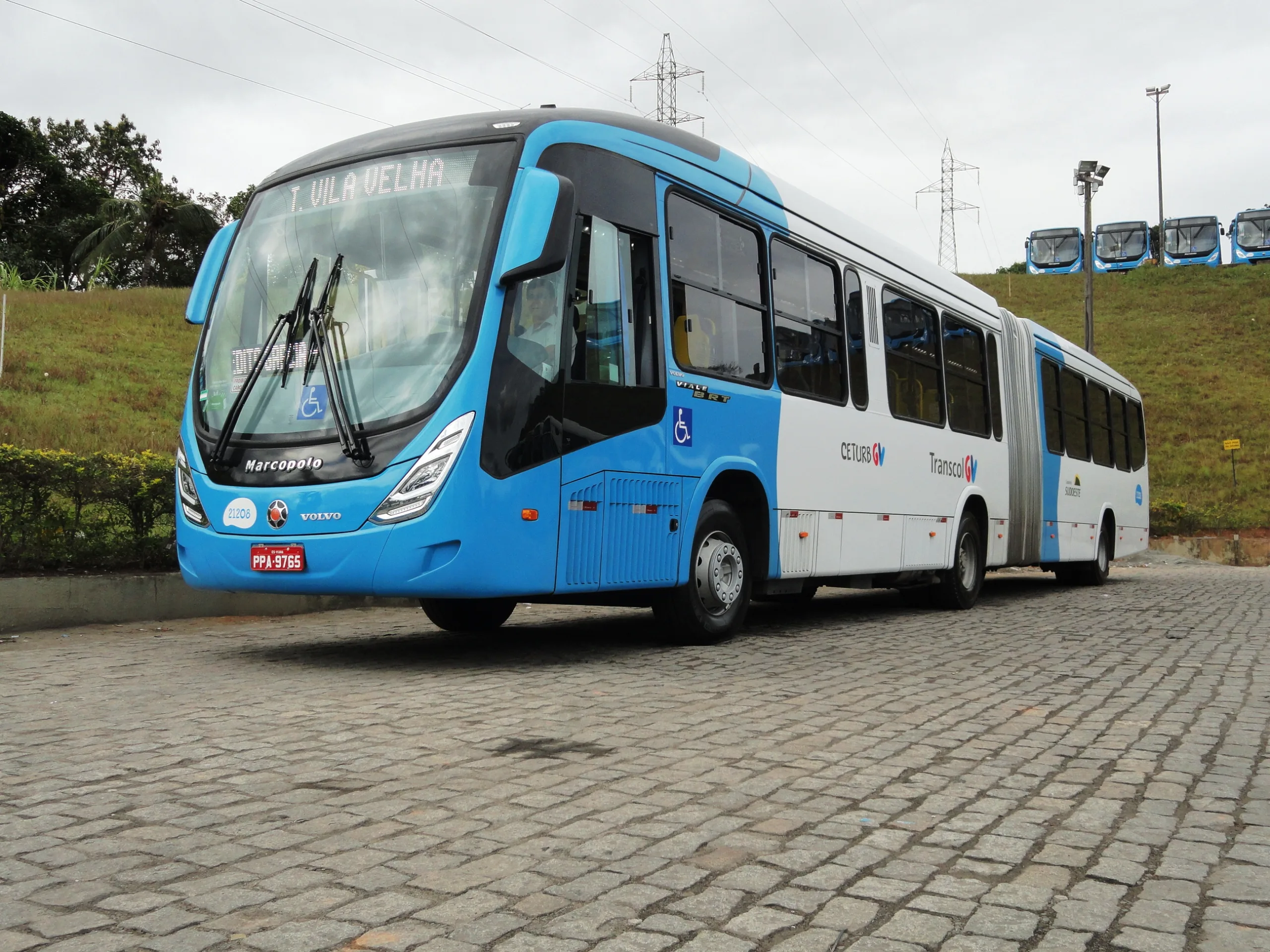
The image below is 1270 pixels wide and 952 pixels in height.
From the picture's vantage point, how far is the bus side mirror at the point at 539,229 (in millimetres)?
7082

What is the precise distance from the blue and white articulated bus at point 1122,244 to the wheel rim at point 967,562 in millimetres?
69036

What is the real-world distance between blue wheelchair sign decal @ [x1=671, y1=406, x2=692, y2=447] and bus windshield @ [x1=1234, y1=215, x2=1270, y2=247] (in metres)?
78.5

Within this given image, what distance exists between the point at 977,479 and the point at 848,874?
1074cm

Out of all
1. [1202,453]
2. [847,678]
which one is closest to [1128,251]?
[1202,453]

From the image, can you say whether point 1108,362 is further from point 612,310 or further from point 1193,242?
point 612,310

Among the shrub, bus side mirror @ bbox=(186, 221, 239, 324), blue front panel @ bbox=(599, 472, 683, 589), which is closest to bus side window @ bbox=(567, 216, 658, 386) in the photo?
blue front panel @ bbox=(599, 472, 683, 589)

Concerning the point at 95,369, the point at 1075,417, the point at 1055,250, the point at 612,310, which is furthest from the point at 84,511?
the point at 1055,250

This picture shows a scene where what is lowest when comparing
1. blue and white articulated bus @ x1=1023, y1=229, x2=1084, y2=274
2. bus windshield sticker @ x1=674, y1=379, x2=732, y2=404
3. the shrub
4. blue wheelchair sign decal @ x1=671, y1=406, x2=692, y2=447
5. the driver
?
the shrub

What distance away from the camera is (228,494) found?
7.50 metres

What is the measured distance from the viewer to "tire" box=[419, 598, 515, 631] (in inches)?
379

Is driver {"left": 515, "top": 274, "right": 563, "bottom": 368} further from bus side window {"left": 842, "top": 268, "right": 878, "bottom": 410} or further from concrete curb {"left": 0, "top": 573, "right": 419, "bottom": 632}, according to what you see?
bus side window {"left": 842, "top": 268, "right": 878, "bottom": 410}

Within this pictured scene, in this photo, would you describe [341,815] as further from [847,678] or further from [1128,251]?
[1128,251]

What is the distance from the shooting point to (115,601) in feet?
33.4

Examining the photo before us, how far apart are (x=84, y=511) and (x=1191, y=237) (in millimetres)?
80440
